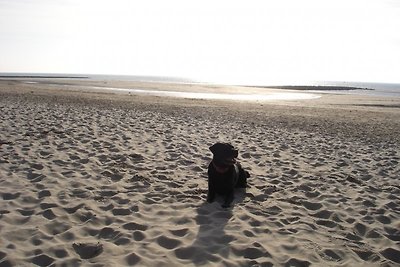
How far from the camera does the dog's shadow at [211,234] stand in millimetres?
4086

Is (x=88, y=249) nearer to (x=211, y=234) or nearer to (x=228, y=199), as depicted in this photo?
(x=211, y=234)

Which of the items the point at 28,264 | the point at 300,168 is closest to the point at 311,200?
the point at 300,168

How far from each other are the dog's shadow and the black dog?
5.9 inches

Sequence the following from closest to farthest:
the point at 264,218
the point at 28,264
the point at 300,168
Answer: the point at 28,264
the point at 264,218
the point at 300,168

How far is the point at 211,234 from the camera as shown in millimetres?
4609

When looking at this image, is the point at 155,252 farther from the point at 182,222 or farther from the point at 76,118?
the point at 76,118

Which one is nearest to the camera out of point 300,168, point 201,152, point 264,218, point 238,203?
point 264,218

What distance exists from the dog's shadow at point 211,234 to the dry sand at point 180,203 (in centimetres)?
2

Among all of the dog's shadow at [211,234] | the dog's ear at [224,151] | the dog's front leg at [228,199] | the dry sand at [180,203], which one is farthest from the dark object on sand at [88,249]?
the dog's ear at [224,151]

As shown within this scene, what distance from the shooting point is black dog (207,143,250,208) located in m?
5.55

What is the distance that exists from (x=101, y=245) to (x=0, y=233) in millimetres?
1294

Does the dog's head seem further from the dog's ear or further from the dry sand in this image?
the dry sand

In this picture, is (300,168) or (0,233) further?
(300,168)

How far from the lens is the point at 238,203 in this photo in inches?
229
